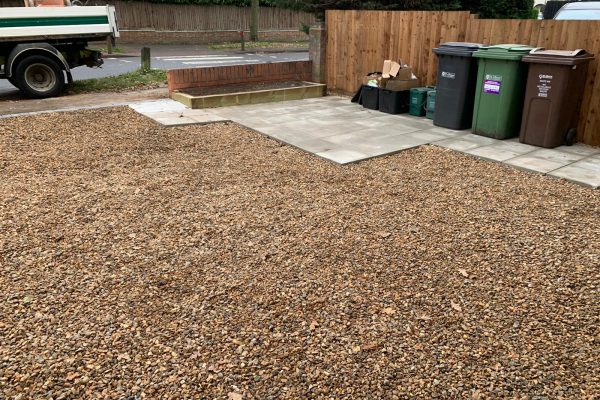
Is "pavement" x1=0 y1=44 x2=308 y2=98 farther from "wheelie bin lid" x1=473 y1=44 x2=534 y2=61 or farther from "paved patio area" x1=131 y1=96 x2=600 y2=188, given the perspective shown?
"wheelie bin lid" x1=473 y1=44 x2=534 y2=61

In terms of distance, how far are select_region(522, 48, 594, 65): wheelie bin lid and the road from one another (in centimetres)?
1041

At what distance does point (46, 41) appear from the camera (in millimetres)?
10109

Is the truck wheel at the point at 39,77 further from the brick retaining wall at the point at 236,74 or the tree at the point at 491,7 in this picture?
the tree at the point at 491,7

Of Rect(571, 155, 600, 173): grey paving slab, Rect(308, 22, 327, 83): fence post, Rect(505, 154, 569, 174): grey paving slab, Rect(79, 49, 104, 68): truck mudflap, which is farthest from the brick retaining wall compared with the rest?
Rect(571, 155, 600, 173): grey paving slab

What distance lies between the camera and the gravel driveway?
2.51m

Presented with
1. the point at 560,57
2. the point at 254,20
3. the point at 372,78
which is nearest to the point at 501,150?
the point at 560,57

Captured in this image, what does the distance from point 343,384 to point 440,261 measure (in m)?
1.57

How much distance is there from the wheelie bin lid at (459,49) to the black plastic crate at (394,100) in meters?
1.35

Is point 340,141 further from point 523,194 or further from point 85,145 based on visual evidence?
point 85,145

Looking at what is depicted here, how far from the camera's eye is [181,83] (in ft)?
34.1

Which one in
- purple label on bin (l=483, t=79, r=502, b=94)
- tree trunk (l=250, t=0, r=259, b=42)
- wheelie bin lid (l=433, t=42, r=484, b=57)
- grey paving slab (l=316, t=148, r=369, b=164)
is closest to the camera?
grey paving slab (l=316, t=148, r=369, b=164)

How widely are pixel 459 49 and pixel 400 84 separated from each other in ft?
5.49

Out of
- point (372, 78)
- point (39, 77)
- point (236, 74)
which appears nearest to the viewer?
point (372, 78)

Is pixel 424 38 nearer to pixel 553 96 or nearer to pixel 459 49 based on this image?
pixel 459 49
